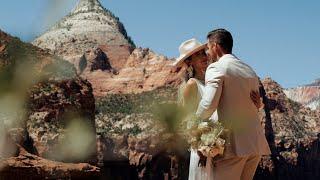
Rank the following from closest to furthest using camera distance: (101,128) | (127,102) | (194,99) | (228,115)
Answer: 1. (228,115)
2. (194,99)
3. (101,128)
4. (127,102)

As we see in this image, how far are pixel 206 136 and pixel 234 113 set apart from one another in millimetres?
276

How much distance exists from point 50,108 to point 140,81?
50.5 m

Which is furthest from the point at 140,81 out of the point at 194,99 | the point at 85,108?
the point at 194,99

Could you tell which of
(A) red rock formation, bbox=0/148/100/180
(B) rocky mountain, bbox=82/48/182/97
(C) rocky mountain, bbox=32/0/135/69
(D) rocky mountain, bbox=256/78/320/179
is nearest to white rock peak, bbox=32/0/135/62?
(C) rocky mountain, bbox=32/0/135/69

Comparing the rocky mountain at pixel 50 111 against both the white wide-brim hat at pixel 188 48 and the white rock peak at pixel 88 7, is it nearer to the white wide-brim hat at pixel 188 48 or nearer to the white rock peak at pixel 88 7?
the white wide-brim hat at pixel 188 48

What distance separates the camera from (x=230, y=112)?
549 cm

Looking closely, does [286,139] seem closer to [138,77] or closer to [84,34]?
[138,77]

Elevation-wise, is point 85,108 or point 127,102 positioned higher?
point 127,102

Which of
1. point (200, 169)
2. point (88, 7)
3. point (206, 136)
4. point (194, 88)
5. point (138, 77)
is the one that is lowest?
point (200, 169)

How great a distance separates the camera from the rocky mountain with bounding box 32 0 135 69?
113 m

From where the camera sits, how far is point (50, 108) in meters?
46.3

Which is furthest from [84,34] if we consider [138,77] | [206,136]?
[206,136]

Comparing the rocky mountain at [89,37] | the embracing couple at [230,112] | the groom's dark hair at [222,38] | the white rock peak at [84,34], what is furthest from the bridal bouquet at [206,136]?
the white rock peak at [84,34]

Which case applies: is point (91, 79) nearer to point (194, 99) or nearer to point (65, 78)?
point (65, 78)
